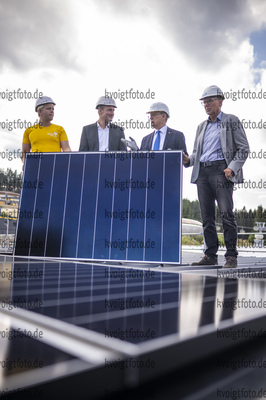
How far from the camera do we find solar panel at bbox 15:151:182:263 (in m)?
3.87

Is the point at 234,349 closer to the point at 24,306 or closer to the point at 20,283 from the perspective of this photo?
the point at 24,306

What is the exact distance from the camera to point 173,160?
13.9ft

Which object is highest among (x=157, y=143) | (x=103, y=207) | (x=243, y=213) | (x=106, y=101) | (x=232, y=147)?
(x=243, y=213)

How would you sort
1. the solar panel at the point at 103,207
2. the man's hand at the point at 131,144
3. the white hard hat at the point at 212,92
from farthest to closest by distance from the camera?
the man's hand at the point at 131,144 < the white hard hat at the point at 212,92 < the solar panel at the point at 103,207

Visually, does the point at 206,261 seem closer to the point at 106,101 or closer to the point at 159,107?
the point at 159,107

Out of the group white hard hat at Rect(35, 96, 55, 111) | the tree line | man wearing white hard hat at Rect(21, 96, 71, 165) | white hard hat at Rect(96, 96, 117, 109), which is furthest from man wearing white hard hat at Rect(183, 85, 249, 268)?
the tree line

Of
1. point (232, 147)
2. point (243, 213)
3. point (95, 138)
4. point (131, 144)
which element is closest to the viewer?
point (232, 147)

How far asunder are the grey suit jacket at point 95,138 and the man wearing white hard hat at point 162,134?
16.1 inches

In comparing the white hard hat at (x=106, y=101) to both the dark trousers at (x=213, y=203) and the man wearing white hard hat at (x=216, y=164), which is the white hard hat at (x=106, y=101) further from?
the dark trousers at (x=213, y=203)

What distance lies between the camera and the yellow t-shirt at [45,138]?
5.11m

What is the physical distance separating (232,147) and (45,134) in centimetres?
262

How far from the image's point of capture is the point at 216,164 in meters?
4.46

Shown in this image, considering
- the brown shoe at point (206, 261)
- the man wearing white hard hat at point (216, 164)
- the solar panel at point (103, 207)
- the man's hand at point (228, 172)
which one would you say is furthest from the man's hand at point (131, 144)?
the brown shoe at point (206, 261)

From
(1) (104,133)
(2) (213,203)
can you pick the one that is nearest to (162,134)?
(1) (104,133)
